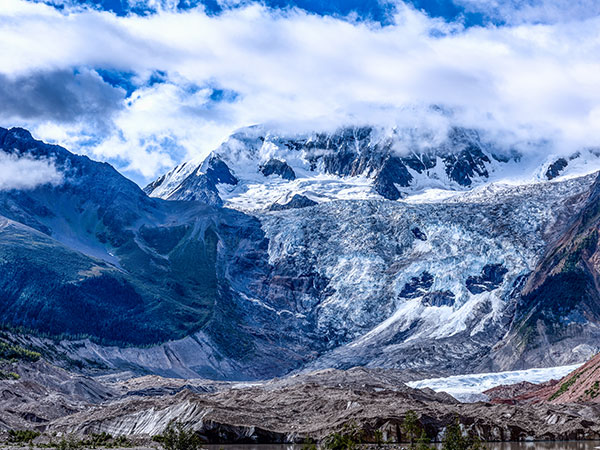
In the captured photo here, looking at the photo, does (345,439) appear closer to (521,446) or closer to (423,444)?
(423,444)

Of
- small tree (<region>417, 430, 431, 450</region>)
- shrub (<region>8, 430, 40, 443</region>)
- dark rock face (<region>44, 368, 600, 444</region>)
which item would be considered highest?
small tree (<region>417, 430, 431, 450</region>)

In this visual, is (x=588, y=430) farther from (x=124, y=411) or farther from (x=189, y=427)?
(x=124, y=411)

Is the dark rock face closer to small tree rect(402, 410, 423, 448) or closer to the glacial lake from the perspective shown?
small tree rect(402, 410, 423, 448)

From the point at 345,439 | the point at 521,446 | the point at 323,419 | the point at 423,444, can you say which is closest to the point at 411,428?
the point at 521,446

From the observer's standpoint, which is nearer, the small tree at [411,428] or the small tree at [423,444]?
the small tree at [423,444]

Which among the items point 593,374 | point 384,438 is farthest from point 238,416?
point 593,374

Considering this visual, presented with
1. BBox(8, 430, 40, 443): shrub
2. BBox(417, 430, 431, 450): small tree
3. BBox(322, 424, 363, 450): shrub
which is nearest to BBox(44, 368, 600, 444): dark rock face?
BBox(322, 424, 363, 450): shrub

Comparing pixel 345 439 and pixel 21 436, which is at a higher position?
pixel 345 439

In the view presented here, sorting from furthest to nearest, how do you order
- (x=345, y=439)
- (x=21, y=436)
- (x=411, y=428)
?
(x=21, y=436) → (x=411, y=428) → (x=345, y=439)

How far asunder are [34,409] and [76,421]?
18.5 m

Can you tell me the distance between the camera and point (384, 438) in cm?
12725

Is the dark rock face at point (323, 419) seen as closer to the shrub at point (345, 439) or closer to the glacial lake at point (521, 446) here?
the shrub at point (345, 439)

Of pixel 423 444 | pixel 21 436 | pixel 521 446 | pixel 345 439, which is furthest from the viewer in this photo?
pixel 21 436

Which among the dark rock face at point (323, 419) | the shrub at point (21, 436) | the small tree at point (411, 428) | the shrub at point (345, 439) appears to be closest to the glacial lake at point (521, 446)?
the shrub at point (345, 439)
